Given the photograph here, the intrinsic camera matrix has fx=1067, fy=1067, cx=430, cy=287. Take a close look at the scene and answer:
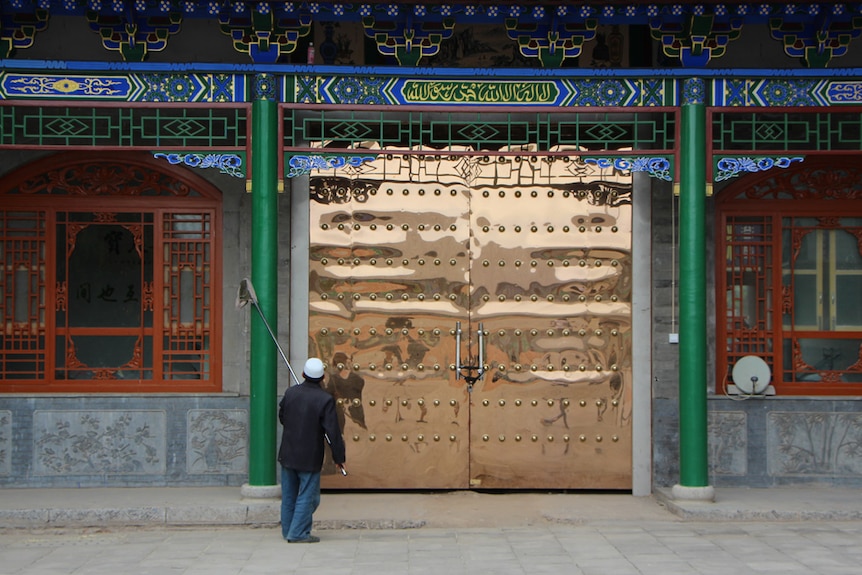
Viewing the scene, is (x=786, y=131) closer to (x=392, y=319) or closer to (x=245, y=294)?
(x=392, y=319)

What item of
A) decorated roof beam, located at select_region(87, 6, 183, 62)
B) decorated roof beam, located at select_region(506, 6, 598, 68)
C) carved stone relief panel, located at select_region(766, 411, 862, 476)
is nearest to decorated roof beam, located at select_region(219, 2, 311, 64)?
decorated roof beam, located at select_region(87, 6, 183, 62)

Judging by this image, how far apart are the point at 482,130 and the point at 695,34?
1943mm

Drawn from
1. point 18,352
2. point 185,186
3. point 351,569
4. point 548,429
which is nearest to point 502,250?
point 548,429

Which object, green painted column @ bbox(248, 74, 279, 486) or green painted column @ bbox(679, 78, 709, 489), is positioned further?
green painted column @ bbox(679, 78, 709, 489)

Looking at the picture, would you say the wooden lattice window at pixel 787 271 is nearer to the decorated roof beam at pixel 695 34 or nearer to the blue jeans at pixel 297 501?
the decorated roof beam at pixel 695 34

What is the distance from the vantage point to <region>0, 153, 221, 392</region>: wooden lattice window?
9.62 m

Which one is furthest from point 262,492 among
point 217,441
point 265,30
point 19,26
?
Answer: point 19,26

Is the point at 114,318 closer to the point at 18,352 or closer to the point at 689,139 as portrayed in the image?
the point at 18,352

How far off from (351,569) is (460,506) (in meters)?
2.13

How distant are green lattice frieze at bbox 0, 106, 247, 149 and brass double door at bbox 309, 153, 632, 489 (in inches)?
41.5

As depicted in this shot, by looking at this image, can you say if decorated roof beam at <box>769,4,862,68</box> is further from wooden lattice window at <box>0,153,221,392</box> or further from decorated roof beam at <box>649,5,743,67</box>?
wooden lattice window at <box>0,153,221,392</box>

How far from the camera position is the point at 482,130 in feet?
30.1

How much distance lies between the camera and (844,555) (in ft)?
24.7

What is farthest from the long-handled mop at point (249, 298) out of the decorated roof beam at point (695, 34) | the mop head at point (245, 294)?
the decorated roof beam at point (695, 34)
